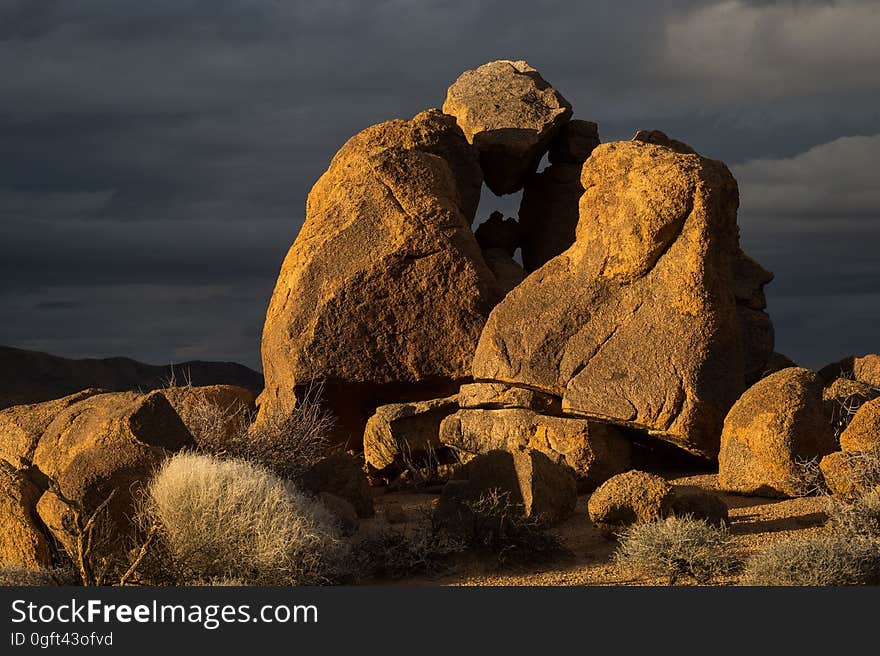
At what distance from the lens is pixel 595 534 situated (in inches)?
468

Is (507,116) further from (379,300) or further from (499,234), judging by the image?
(379,300)

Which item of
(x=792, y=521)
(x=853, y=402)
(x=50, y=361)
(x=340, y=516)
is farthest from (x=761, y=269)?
(x=50, y=361)

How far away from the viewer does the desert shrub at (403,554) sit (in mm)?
10680

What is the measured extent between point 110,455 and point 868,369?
11.8m

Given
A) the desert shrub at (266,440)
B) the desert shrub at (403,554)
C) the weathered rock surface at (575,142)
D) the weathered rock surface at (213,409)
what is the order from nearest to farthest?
the desert shrub at (403,554) → the desert shrub at (266,440) → the weathered rock surface at (213,409) → the weathered rock surface at (575,142)

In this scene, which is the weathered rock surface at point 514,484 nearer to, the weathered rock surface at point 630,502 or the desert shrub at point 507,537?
the desert shrub at point 507,537

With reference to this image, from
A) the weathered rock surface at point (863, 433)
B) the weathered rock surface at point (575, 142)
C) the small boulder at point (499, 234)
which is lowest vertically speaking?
the weathered rock surface at point (863, 433)

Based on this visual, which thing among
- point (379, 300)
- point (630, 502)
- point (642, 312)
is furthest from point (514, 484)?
point (379, 300)

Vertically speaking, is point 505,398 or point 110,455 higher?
point 505,398

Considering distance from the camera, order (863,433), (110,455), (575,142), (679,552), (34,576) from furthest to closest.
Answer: (575,142) < (863,433) < (110,455) < (679,552) < (34,576)

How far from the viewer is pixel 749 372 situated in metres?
17.4

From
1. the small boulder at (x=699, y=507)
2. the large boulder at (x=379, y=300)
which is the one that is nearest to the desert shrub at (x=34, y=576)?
the small boulder at (x=699, y=507)

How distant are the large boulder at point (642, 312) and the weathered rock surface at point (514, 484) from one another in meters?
2.50

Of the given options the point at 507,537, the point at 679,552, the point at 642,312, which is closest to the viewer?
the point at 679,552
